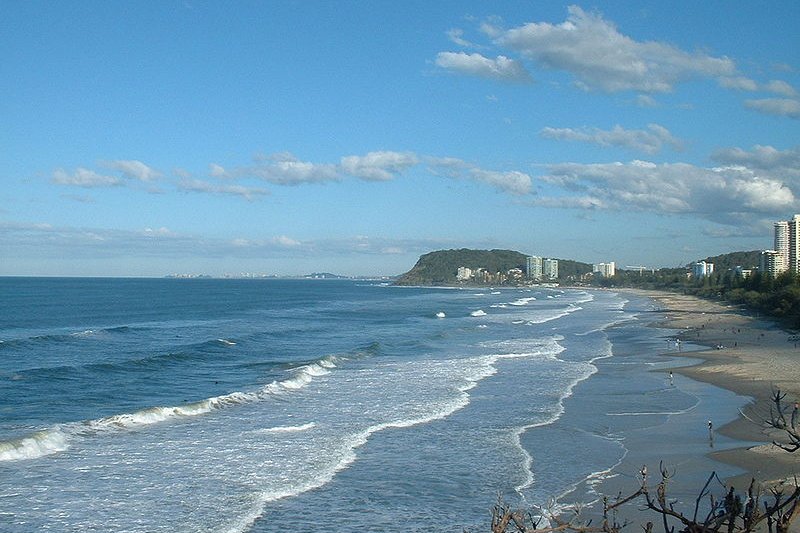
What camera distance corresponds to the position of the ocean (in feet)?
44.4

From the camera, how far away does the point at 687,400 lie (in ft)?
83.0

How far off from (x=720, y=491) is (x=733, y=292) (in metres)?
91.6

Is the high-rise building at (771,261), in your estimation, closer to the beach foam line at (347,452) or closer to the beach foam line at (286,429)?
the beach foam line at (347,452)

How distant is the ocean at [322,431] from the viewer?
1353 centimetres

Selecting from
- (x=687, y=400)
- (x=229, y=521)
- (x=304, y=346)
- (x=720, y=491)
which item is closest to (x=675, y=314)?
(x=304, y=346)

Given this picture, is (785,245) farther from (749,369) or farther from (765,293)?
(749,369)

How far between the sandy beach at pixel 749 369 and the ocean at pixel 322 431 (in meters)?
0.97

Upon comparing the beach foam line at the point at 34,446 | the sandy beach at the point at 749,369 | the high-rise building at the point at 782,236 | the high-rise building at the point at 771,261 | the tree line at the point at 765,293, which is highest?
the high-rise building at the point at 782,236

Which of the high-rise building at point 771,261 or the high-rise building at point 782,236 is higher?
the high-rise building at point 782,236

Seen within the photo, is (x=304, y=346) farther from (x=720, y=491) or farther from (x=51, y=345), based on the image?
(x=720, y=491)

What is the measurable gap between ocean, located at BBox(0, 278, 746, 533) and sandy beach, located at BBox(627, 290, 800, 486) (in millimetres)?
973

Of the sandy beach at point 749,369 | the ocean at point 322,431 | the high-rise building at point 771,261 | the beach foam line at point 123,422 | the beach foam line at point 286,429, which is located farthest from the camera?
the high-rise building at point 771,261

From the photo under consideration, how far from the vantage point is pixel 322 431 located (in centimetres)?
1988

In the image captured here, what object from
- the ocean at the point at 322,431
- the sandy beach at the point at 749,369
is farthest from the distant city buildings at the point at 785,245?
the ocean at the point at 322,431
